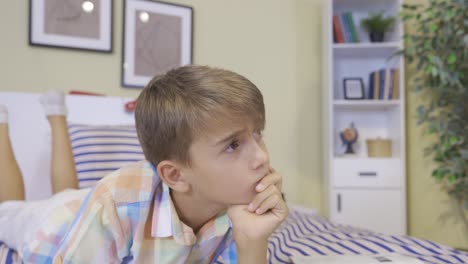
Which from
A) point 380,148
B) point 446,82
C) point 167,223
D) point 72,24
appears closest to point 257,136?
point 167,223

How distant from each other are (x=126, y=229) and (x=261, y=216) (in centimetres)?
27

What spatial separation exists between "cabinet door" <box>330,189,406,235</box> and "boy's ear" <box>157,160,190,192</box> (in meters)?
1.74

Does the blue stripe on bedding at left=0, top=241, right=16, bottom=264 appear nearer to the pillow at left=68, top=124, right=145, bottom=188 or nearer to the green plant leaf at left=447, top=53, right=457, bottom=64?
the pillow at left=68, top=124, right=145, bottom=188

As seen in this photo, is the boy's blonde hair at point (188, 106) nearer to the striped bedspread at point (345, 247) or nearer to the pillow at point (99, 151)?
the striped bedspread at point (345, 247)

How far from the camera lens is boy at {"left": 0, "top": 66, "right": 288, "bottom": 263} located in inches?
28.2

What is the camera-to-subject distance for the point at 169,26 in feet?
7.69

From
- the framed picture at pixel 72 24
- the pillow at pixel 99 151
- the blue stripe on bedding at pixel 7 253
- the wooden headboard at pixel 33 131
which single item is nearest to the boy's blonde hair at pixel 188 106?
the blue stripe on bedding at pixel 7 253

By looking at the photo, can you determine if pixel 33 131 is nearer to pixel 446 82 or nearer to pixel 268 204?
pixel 268 204

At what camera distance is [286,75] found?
2732mm

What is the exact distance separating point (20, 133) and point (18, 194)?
537 millimetres

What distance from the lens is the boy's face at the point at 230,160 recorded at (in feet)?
2.34

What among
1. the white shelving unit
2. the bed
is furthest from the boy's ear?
the white shelving unit

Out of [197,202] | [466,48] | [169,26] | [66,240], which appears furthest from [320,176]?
[66,240]

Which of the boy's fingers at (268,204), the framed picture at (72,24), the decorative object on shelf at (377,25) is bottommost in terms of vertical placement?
the boy's fingers at (268,204)
